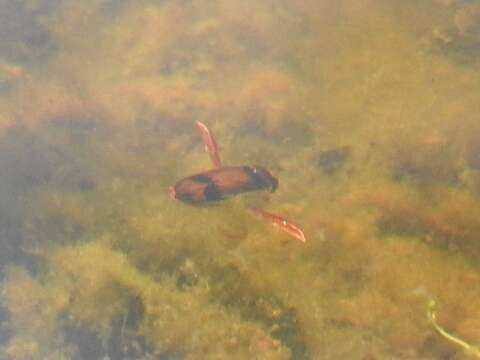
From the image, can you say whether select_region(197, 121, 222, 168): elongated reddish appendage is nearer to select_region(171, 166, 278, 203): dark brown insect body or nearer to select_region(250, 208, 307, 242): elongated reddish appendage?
select_region(171, 166, 278, 203): dark brown insect body

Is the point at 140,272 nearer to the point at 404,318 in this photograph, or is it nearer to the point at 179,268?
the point at 179,268

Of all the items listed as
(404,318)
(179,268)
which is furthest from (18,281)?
(404,318)

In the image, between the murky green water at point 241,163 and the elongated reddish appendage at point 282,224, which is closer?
the murky green water at point 241,163

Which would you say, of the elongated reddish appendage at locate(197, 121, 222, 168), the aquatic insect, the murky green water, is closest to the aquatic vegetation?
the murky green water

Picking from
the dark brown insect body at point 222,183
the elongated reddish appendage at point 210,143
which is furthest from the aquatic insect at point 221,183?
the elongated reddish appendage at point 210,143

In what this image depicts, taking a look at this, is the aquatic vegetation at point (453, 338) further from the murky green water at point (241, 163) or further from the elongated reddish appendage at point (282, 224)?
the elongated reddish appendage at point (282, 224)

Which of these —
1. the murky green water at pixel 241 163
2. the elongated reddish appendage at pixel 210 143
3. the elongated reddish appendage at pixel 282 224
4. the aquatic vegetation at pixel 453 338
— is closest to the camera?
the aquatic vegetation at pixel 453 338

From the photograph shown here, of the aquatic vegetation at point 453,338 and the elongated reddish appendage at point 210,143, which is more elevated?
the aquatic vegetation at point 453,338
